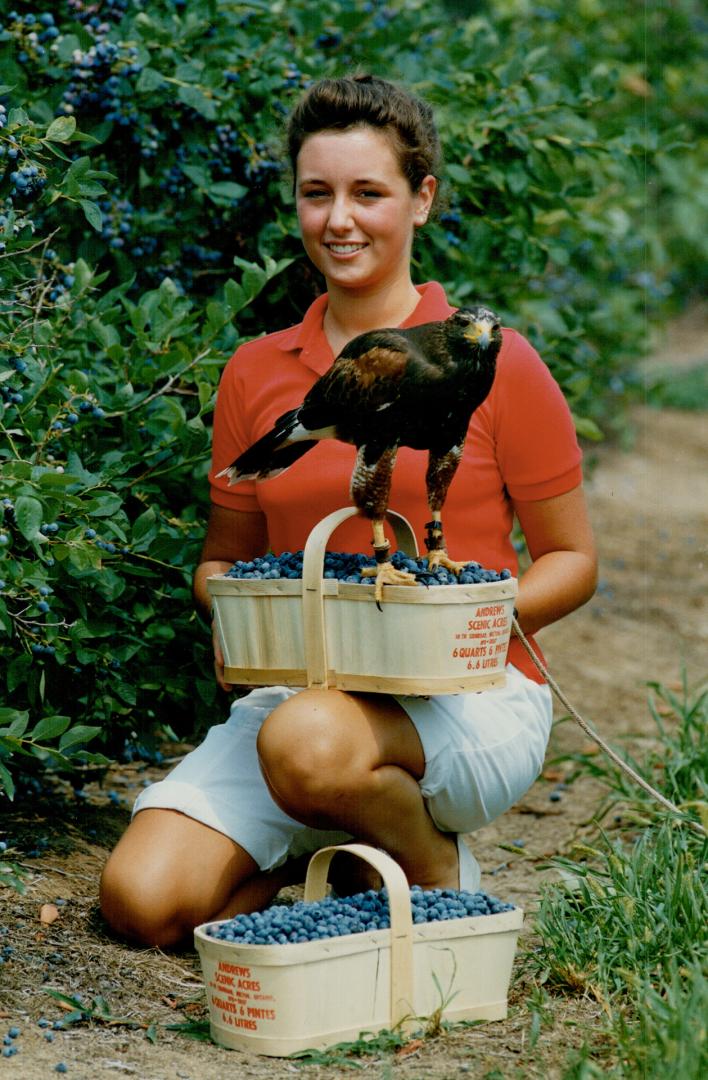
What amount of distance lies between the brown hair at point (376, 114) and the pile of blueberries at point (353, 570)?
748 millimetres

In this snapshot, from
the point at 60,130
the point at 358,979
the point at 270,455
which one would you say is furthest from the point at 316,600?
the point at 60,130

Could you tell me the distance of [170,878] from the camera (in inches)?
103

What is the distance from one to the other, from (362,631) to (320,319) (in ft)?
2.63

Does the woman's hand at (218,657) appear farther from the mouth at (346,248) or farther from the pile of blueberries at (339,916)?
the mouth at (346,248)

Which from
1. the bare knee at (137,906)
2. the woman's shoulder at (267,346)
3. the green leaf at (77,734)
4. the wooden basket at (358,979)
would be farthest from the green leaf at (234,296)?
the wooden basket at (358,979)

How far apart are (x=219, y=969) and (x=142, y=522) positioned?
0.95 metres

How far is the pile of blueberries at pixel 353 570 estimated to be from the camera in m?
2.35

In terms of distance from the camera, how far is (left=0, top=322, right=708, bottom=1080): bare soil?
2172 mm

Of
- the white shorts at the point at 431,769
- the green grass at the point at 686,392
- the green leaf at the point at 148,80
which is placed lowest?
the white shorts at the point at 431,769

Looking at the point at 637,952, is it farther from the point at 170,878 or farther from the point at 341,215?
the point at 341,215

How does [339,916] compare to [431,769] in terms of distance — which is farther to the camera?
[431,769]

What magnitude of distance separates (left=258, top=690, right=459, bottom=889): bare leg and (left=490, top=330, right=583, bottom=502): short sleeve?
52 centimetres

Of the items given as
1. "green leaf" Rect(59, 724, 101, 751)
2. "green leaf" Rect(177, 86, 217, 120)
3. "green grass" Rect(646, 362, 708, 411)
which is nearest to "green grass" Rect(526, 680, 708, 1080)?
"green leaf" Rect(59, 724, 101, 751)

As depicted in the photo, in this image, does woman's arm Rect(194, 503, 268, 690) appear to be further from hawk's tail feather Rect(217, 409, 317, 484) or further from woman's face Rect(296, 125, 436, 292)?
woman's face Rect(296, 125, 436, 292)
